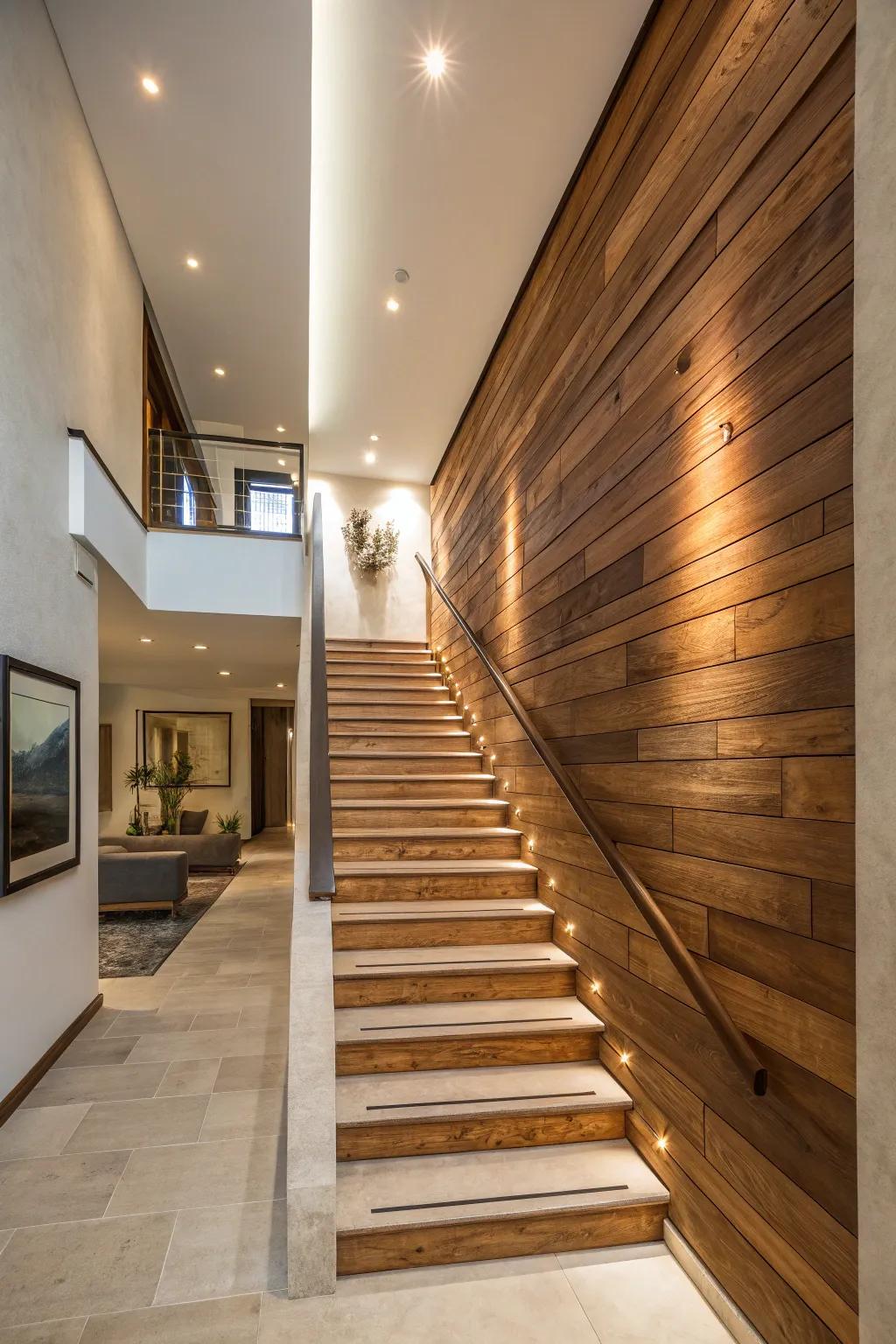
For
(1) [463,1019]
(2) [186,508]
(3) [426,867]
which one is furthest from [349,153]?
Result: (1) [463,1019]

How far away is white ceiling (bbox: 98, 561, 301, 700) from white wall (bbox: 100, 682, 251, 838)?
0.30 meters

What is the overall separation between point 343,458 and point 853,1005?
7.04 meters

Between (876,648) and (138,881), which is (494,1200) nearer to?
(876,648)

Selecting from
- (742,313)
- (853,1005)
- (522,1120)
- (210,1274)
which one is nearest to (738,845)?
(853,1005)

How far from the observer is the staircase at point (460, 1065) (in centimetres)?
210

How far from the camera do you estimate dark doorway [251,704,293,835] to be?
13758mm

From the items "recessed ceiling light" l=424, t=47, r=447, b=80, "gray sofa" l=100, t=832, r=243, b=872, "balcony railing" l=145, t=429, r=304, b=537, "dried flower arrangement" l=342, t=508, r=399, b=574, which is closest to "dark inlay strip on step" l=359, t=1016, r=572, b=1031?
"recessed ceiling light" l=424, t=47, r=447, b=80

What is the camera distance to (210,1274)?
202 centimetres

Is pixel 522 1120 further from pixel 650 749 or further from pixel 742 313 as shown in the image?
pixel 742 313

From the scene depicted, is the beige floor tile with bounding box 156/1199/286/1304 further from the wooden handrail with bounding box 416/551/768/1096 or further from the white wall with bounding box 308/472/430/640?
the white wall with bounding box 308/472/430/640

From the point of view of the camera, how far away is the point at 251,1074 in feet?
10.9

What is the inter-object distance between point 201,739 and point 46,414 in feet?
28.7

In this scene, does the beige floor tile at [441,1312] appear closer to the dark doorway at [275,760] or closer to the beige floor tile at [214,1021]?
the beige floor tile at [214,1021]

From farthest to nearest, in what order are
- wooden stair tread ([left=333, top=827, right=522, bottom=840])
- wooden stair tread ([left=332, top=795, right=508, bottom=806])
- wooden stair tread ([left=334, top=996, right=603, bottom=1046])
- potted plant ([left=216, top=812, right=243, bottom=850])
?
1. potted plant ([left=216, top=812, right=243, bottom=850])
2. wooden stair tread ([left=332, top=795, right=508, bottom=806])
3. wooden stair tread ([left=333, top=827, right=522, bottom=840])
4. wooden stair tread ([left=334, top=996, right=603, bottom=1046])
